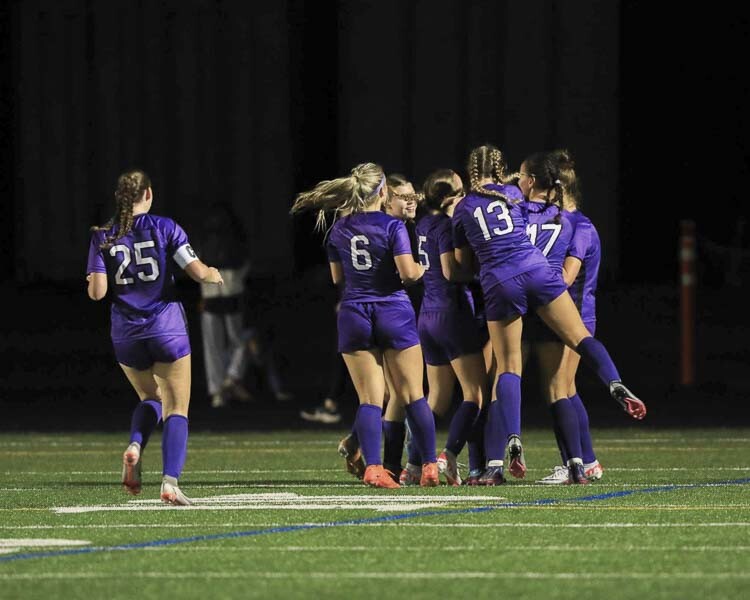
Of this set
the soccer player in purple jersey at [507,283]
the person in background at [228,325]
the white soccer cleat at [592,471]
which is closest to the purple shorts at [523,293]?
Answer: the soccer player in purple jersey at [507,283]

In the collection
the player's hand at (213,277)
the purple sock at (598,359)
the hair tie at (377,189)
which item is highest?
the hair tie at (377,189)

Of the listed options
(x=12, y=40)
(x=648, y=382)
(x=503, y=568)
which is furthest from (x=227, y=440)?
(x=12, y=40)

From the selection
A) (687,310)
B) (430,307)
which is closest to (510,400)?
(430,307)

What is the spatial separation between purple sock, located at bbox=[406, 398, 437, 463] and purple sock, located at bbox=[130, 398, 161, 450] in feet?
5.03

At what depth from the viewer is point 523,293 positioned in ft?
42.1

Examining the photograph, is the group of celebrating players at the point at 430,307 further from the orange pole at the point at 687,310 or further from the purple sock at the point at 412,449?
the orange pole at the point at 687,310

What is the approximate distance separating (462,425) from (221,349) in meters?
9.88

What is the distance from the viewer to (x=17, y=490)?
13.3 m

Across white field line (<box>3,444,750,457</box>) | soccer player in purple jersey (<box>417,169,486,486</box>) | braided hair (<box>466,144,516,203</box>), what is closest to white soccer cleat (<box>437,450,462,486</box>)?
soccer player in purple jersey (<box>417,169,486,486</box>)

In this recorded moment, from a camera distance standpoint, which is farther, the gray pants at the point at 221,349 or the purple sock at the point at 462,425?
the gray pants at the point at 221,349

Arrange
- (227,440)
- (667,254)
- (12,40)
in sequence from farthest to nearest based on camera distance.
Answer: (12,40) → (667,254) → (227,440)

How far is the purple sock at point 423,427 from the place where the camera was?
42.6 ft

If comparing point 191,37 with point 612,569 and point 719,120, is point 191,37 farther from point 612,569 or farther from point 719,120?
point 612,569

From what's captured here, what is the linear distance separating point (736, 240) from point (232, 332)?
9678 millimetres
